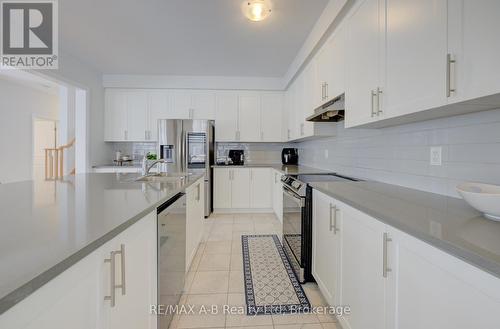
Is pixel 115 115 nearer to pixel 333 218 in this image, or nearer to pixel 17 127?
pixel 17 127

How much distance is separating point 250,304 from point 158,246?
36.0 inches

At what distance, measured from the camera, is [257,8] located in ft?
7.52

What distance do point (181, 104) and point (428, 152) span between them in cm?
401

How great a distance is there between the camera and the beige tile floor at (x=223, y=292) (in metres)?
1.63

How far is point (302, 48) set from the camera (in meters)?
3.27

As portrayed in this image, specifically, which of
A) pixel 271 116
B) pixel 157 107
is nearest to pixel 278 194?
pixel 271 116

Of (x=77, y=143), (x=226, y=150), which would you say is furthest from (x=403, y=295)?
(x=77, y=143)

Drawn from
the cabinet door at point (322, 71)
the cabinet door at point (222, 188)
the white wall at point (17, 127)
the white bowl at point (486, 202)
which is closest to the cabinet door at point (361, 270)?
the white bowl at point (486, 202)

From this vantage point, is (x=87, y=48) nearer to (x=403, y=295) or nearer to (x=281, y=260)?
(x=281, y=260)

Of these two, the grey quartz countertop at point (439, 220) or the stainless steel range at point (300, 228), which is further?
the stainless steel range at point (300, 228)

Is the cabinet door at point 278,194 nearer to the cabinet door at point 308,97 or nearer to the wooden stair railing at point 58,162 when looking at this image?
the cabinet door at point 308,97

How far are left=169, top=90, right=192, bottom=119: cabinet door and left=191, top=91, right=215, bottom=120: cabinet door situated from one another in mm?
93

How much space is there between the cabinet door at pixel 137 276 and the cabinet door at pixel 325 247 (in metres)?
1.06
